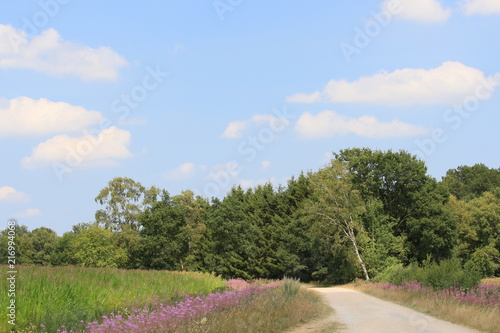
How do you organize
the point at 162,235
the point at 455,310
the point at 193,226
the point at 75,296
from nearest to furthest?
1. the point at 75,296
2. the point at 455,310
3. the point at 162,235
4. the point at 193,226

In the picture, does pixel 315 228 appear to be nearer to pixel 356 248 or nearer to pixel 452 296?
pixel 356 248

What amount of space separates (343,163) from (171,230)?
105 feet

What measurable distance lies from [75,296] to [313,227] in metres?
41.5

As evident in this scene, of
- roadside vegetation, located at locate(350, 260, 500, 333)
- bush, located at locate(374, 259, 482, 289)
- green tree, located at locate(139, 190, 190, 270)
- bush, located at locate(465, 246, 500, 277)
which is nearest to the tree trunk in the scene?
roadside vegetation, located at locate(350, 260, 500, 333)

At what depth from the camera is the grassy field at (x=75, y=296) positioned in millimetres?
9844

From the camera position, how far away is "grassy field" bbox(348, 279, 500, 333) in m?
13.5

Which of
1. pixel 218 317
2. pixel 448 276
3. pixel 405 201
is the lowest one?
pixel 448 276

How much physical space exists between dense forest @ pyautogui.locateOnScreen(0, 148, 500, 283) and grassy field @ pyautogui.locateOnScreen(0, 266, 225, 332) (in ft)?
119

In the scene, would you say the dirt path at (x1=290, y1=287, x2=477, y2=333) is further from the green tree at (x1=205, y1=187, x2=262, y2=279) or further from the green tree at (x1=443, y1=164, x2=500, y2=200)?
the green tree at (x1=443, y1=164, x2=500, y2=200)

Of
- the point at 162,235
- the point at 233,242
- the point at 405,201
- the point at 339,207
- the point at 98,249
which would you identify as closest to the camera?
the point at 339,207

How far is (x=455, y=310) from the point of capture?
50.4ft

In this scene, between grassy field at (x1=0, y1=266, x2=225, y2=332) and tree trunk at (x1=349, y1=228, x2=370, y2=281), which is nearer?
grassy field at (x1=0, y1=266, x2=225, y2=332)

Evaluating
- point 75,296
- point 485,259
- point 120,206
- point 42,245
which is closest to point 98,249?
point 120,206

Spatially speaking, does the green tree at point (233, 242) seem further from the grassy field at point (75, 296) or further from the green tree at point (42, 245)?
the green tree at point (42, 245)
